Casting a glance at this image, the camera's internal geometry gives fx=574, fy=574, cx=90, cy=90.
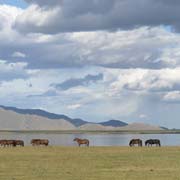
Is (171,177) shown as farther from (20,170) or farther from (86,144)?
(86,144)

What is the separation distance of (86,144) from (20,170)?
117 feet

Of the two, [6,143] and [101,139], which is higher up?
[101,139]

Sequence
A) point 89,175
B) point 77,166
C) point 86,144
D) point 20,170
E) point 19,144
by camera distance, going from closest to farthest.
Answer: point 89,175
point 20,170
point 77,166
point 19,144
point 86,144

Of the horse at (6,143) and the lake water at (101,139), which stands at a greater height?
the lake water at (101,139)

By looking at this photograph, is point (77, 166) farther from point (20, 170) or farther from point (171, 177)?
point (171, 177)

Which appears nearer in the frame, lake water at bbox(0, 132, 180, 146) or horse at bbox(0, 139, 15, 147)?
horse at bbox(0, 139, 15, 147)

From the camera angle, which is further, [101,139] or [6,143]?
[101,139]

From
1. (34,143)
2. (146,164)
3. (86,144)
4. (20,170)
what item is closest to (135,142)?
(86,144)

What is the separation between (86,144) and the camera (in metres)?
61.8

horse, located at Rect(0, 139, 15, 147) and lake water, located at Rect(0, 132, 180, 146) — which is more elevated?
lake water, located at Rect(0, 132, 180, 146)

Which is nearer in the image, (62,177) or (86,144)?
(62,177)

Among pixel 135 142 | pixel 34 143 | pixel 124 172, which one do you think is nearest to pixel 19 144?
pixel 34 143

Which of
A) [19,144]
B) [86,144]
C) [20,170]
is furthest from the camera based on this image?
[86,144]

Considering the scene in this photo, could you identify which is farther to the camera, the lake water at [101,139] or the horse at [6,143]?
the lake water at [101,139]
